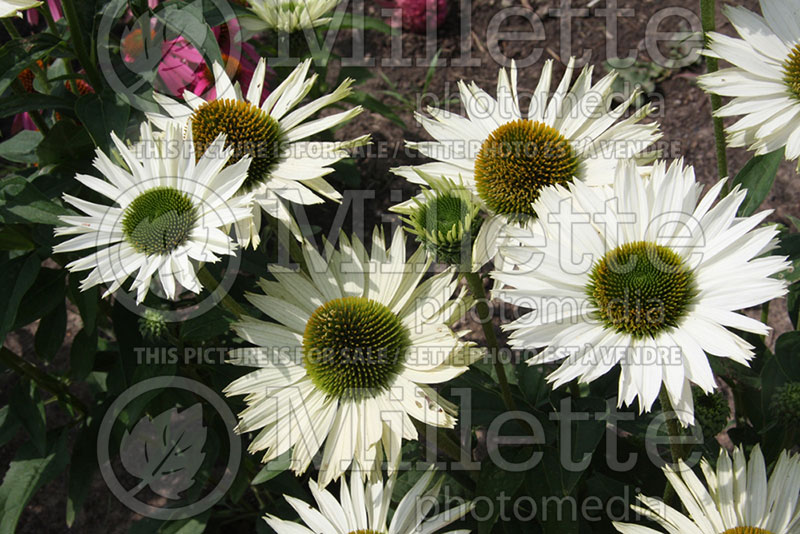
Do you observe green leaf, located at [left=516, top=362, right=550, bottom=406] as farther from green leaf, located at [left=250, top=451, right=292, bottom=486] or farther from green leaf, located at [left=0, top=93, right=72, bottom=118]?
green leaf, located at [left=0, top=93, right=72, bottom=118]

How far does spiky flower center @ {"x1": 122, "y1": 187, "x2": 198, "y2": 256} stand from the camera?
128 cm

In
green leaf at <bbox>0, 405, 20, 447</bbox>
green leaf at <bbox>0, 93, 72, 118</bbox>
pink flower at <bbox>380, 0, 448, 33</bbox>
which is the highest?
pink flower at <bbox>380, 0, 448, 33</bbox>

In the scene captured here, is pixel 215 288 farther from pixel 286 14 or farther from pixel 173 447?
pixel 286 14

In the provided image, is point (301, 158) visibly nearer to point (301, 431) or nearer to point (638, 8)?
point (301, 431)

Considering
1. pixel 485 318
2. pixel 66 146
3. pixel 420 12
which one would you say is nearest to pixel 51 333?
pixel 66 146

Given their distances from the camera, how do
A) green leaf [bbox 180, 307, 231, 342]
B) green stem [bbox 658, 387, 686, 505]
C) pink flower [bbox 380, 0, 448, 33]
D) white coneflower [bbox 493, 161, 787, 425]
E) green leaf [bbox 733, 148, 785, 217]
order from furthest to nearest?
pink flower [bbox 380, 0, 448, 33]
green leaf [bbox 180, 307, 231, 342]
green leaf [bbox 733, 148, 785, 217]
green stem [bbox 658, 387, 686, 505]
white coneflower [bbox 493, 161, 787, 425]

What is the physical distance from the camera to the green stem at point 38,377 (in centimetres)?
171

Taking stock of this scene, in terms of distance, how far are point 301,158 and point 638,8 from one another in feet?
7.01

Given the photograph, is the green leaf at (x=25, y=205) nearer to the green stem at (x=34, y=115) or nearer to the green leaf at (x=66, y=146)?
the green leaf at (x=66, y=146)

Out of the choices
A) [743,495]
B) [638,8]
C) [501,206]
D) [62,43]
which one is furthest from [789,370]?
[638,8]

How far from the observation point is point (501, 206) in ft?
4.75

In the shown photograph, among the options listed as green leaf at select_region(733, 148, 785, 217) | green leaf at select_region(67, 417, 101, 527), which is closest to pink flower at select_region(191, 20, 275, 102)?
green leaf at select_region(67, 417, 101, 527)

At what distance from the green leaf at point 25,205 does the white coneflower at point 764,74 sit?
1313mm

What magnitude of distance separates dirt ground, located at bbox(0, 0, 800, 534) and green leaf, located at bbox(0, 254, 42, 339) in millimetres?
961
